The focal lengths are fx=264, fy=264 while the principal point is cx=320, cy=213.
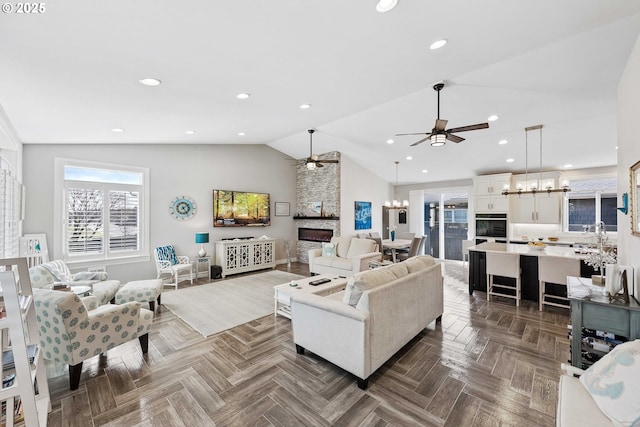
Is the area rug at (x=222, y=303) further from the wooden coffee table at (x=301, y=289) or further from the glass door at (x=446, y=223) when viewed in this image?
the glass door at (x=446, y=223)

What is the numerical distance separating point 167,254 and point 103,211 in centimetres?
142

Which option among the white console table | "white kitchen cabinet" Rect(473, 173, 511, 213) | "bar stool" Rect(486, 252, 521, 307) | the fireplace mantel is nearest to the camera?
"bar stool" Rect(486, 252, 521, 307)

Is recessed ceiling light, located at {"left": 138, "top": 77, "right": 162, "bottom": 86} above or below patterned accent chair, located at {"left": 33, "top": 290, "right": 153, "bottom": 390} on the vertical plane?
above

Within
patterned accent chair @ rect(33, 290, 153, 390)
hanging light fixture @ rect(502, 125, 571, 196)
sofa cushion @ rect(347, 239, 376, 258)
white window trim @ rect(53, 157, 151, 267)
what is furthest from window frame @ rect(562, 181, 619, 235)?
white window trim @ rect(53, 157, 151, 267)

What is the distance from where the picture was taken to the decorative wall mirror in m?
2.14

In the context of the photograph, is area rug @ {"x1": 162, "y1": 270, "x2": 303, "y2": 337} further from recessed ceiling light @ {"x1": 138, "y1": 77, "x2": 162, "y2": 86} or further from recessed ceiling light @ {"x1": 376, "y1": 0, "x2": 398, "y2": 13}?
recessed ceiling light @ {"x1": 376, "y1": 0, "x2": 398, "y2": 13}

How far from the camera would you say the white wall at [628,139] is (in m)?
2.22

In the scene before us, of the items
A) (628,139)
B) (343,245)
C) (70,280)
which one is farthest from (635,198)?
(70,280)

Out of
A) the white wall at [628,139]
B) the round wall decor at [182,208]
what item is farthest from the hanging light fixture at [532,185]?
the round wall decor at [182,208]

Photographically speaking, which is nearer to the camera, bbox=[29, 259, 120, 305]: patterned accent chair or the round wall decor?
bbox=[29, 259, 120, 305]: patterned accent chair

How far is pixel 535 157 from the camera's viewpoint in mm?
6164

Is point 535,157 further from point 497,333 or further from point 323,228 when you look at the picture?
point 323,228

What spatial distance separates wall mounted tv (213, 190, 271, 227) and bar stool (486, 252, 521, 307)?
5.44 metres

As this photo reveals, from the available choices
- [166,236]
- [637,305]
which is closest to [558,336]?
[637,305]
